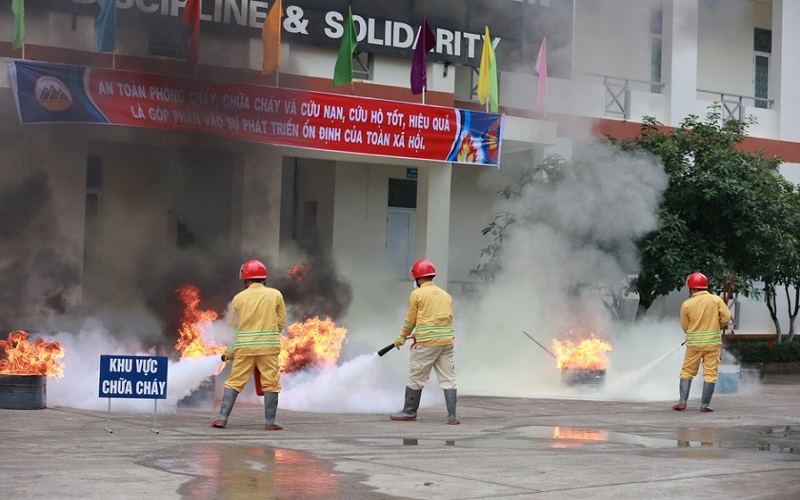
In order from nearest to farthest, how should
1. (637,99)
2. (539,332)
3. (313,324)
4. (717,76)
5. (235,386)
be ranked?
1. (235,386)
2. (313,324)
3. (539,332)
4. (637,99)
5. (717,76)

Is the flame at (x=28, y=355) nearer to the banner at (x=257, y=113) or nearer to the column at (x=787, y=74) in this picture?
the banner at (x=257, y=113)

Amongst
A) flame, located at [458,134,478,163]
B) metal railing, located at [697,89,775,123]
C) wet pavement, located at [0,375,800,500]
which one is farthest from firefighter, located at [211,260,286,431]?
metal railing, located at [697,89,775,123]

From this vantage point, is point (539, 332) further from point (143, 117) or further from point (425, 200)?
point (143, 117)

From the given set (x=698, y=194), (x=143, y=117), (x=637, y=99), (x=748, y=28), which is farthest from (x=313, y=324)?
(x=748, y=28)

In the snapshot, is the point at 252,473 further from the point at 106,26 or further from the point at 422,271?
the point at 106,26

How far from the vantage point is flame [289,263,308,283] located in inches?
605

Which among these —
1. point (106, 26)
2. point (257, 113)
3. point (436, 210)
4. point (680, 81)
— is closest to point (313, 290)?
point (257, 113)

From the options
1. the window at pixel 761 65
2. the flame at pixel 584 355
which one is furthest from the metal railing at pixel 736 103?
the flame at pixel 584 355

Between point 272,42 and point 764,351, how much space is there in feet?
35.8

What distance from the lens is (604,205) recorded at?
1589cm

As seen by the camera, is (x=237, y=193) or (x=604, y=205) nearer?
(x=237, y=193)

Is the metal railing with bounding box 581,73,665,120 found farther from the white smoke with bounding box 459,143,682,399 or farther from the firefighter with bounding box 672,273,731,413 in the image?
the firefighter with bounding box 672,273,731,413

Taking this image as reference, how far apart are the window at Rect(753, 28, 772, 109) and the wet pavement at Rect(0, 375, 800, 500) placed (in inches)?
432

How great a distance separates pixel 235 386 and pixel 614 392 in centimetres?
609
